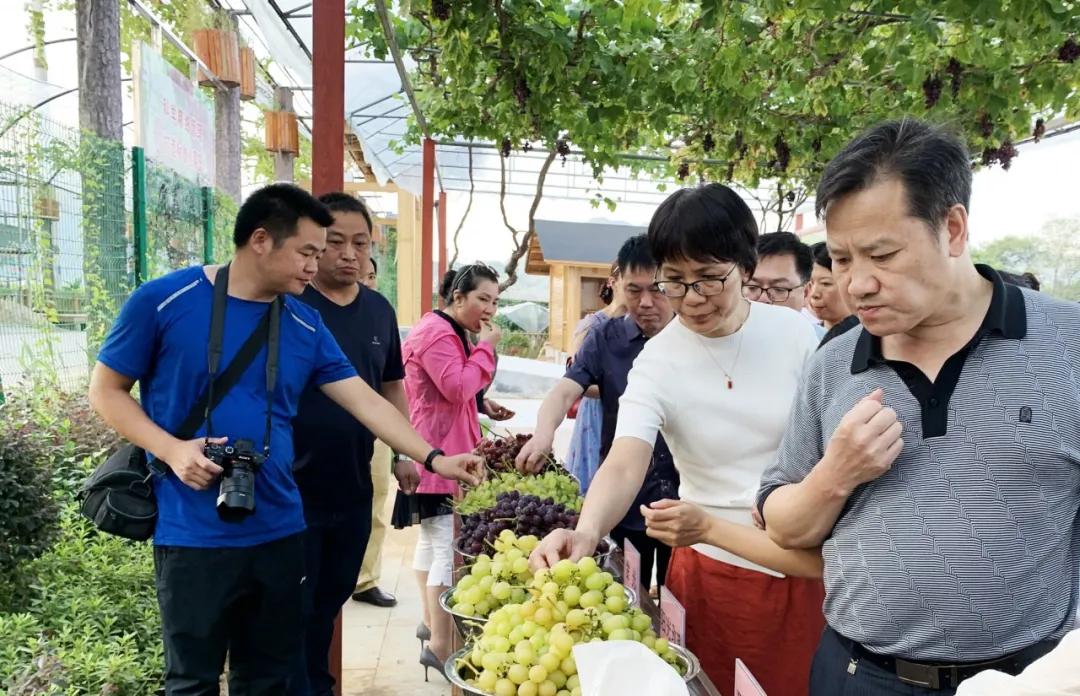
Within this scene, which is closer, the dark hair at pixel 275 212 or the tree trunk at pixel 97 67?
the dark hair at pixel 275 212

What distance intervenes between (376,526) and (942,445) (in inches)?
166

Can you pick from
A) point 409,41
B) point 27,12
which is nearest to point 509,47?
point 409,41

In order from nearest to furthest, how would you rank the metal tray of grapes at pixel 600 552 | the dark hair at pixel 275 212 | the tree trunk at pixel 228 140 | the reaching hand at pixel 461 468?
the metal tray of grapes at pixel 600 552 < the dark hair at pixel 275 212 < the reaching hand at pixel 461 468 < the tree trunk at pixel 228 140

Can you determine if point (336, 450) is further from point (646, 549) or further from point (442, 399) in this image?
point (646, 549)

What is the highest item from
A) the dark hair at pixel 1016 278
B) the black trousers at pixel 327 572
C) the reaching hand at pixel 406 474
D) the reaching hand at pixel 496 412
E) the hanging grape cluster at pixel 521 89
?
the hanging grape cluster at pixel 521 89

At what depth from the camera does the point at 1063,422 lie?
1188mm

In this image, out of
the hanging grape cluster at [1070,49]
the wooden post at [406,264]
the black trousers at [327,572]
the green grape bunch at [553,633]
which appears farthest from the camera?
the wooden post at [406,264]

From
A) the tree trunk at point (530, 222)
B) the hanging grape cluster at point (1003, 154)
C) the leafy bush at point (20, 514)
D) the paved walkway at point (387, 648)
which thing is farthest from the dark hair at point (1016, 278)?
the tree trunk at point (530, 222)

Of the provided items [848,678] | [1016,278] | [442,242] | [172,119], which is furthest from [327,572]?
[442,242]

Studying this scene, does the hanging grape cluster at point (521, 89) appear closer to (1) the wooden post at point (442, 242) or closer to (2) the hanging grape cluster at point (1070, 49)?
(2) the hanging grape cluster at point (1070, 49)

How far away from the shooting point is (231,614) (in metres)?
2.37

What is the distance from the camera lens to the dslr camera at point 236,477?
213 cm

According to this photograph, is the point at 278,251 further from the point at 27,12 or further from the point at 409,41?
the point at 27,12

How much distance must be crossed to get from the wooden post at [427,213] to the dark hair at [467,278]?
13.0 feet
